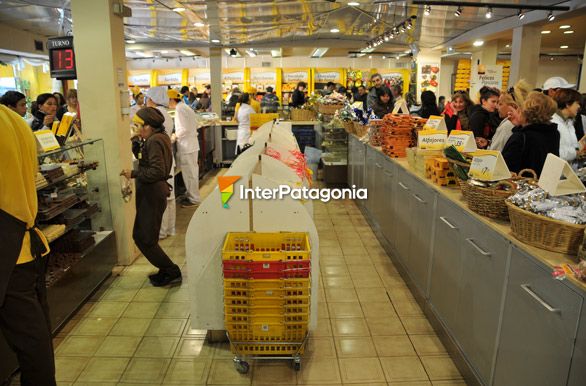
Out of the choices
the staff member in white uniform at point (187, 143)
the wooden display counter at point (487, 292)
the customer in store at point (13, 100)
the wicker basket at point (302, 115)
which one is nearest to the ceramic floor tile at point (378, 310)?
the wooden display counter at point (487, 292)

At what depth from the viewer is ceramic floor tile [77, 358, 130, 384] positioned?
113 inches

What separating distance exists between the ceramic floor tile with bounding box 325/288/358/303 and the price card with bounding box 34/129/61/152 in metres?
2.64

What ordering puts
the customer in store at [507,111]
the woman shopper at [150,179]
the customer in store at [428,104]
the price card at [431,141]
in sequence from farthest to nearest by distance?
the customer in store at [428,104] < the customer in store at [507,111] < the price card at [431,141] < the woman shopper at [150,179]

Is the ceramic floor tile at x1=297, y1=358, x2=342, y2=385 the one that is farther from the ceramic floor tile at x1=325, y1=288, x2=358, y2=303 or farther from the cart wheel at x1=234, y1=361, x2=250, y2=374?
→ the ceramic floor tile at x1=325, y1=288, x2=358, y2=303

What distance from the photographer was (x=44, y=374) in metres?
2.43

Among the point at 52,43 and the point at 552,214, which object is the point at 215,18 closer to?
the point at 52,43

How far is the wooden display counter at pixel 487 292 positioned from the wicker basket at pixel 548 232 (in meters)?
0.04

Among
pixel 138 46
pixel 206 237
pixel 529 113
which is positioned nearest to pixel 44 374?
pixel 206 237

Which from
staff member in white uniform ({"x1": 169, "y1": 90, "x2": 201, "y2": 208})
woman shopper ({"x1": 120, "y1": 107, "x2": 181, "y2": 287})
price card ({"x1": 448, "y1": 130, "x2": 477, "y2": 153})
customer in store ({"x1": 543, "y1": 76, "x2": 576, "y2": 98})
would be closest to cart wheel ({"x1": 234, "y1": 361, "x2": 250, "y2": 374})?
woman shopper ({"x1": 120, "y1": 107, "x2": 181, "y2": 287})

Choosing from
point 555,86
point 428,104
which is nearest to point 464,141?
point 555,86

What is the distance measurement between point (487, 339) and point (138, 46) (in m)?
12.9

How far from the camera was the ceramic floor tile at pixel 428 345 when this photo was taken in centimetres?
319

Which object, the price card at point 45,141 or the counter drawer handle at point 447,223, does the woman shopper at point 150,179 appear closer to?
the price card at point 45,141

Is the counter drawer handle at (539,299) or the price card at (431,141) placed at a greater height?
the price card at (431,141)
